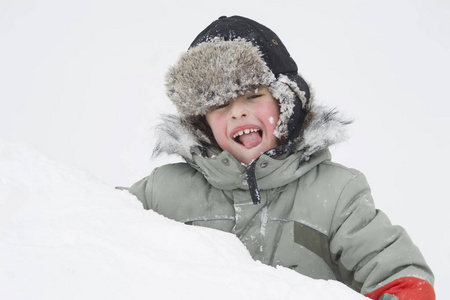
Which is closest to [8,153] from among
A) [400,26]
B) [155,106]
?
[155,106]

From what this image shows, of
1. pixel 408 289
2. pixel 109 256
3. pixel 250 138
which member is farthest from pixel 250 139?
pixel 109 256

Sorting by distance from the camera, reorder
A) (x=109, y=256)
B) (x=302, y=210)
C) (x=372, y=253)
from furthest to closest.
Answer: (x=302, y=210), (x=372, y=253), (x=109, y=256)

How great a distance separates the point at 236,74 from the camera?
1687mm

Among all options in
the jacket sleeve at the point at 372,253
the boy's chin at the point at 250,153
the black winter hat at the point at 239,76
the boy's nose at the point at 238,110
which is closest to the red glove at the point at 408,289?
the jacket sleeve at the point at 372,253

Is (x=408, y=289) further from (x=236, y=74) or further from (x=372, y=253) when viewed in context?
(x=236, y=74)

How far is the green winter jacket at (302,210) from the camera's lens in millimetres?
1524

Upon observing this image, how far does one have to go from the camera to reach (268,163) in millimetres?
1654

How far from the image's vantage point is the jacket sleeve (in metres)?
1.39

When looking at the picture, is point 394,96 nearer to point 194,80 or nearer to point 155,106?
point 155,106

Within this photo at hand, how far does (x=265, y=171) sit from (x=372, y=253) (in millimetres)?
455

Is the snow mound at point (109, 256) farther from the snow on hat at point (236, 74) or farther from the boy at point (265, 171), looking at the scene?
the snow on hat at point (236, 74)

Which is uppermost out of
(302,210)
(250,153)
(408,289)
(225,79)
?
(225,79)

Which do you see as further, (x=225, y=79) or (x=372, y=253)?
(x=225, y=79)

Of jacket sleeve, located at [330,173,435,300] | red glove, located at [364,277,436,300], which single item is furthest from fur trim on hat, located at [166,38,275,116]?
red glove, located at [364,277,436,300]
